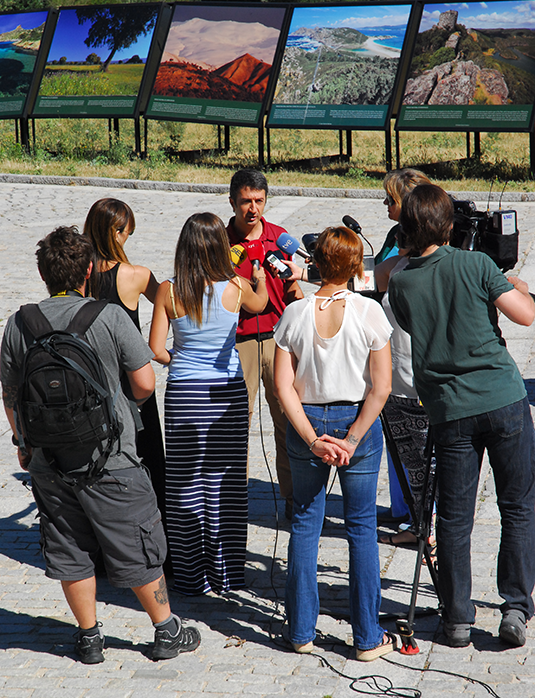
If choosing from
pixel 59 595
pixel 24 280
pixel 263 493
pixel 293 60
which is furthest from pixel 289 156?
pixel 59 595

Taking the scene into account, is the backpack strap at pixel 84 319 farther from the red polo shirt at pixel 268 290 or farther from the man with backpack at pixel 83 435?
the red polo shirt at pixel 268 290

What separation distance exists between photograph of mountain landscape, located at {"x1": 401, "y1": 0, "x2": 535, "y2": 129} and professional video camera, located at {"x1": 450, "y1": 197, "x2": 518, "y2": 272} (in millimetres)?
10790

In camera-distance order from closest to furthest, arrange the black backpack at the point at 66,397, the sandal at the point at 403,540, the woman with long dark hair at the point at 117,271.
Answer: the black backpack at the point at 66,397
the woman with long dark hair at the point at 117,271
the sandal at the point at 403,540

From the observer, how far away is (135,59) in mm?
16891

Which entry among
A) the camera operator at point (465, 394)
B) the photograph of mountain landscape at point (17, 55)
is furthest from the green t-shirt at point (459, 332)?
the photograph of mountain landscape at point (17, 55)

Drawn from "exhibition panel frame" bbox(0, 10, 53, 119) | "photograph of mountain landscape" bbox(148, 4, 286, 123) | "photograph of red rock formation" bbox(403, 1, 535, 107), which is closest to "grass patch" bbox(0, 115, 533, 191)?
"exhibition panel frame" bbox(0, 10, 53, 119)

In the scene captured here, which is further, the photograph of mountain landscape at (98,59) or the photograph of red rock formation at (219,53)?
the photograph of mountain landscape at (98,59)

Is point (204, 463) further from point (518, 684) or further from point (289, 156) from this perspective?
point (289, 156)

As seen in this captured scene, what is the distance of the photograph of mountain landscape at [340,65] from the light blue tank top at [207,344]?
11.5m

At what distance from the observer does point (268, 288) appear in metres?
4.86

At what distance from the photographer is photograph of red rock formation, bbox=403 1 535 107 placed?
13.8 meters

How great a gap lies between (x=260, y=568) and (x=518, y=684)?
61.4 inches

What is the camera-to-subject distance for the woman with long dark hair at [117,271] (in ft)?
13.8

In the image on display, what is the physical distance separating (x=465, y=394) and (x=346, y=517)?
731 millimetres
